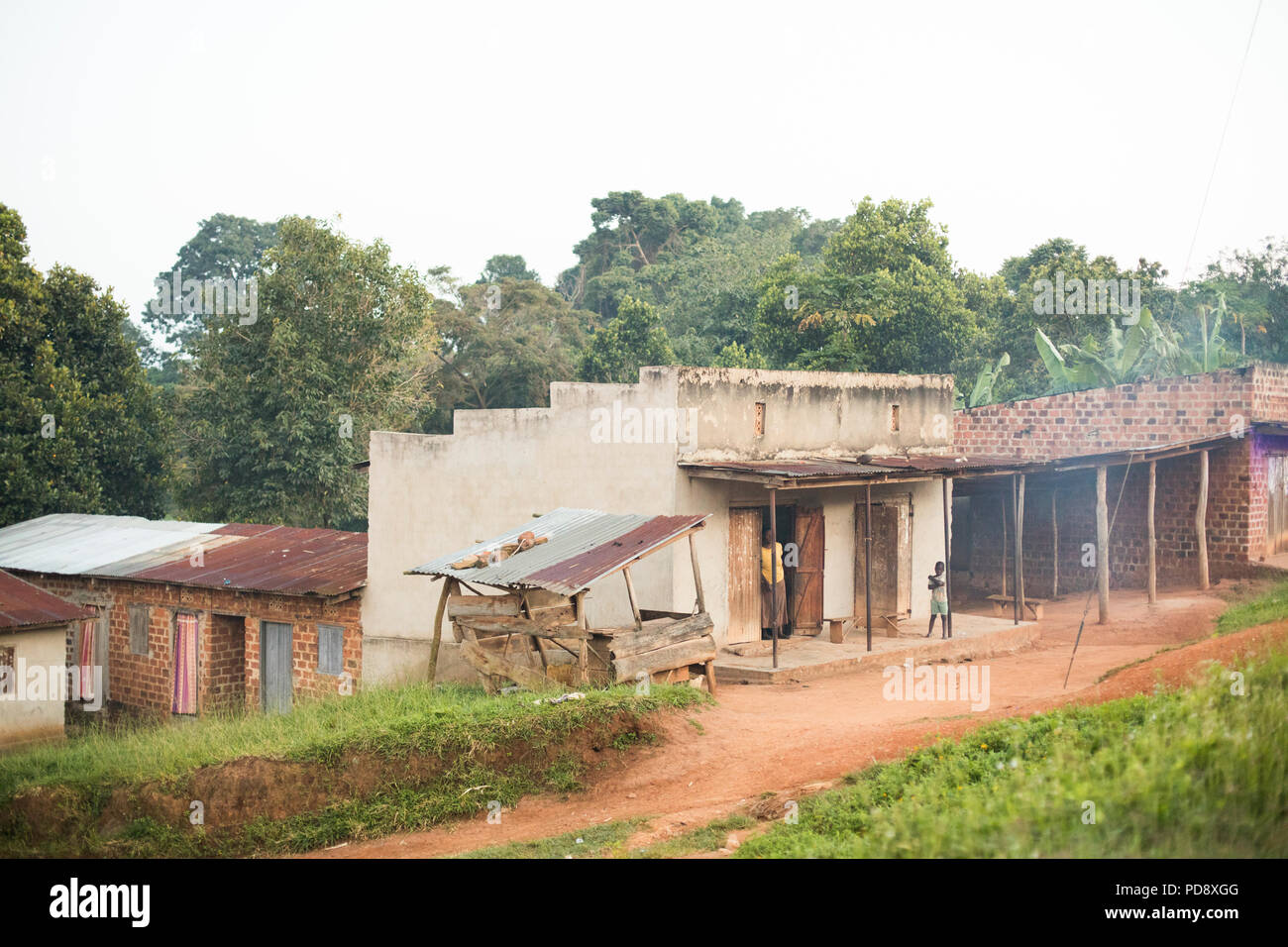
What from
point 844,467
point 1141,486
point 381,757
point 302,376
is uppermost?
point 302,376

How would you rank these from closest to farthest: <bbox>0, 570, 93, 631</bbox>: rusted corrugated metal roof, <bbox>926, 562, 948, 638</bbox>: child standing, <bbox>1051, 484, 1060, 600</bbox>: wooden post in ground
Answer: <bbox>0, 570, 93, 631</bbox>: rusted corrugated metal roof < <bbox>926, 562, 948, 638</bbox>: child standing < <bbox>1051, 484, 1060, 600</bbox>: wooden post in ground

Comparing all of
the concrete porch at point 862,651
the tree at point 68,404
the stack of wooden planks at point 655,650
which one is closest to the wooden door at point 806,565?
the concrete porch at point 862,651

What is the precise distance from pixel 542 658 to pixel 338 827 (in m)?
3.10

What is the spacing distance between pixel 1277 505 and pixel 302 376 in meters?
20.9

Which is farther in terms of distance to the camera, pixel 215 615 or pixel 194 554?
pixel 194 554

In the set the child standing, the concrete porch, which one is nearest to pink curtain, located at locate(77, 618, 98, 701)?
the concrete porch

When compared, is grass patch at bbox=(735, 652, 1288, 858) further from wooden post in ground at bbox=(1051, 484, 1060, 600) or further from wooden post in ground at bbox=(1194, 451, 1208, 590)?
wooden post in ground at bbox=(1051, 484, 1060, 600)

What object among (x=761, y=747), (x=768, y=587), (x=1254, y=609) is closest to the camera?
(x=761, y=747)

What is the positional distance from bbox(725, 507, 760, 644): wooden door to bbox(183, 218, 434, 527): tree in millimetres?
12531

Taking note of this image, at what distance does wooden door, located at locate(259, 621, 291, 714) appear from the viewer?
1823 centimetres

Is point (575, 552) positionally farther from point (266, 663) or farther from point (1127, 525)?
point (1127, 525)

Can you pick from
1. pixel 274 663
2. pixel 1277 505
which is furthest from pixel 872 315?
pixel 274 663

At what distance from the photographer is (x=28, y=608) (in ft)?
54.0

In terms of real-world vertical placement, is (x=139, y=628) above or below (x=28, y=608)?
below
